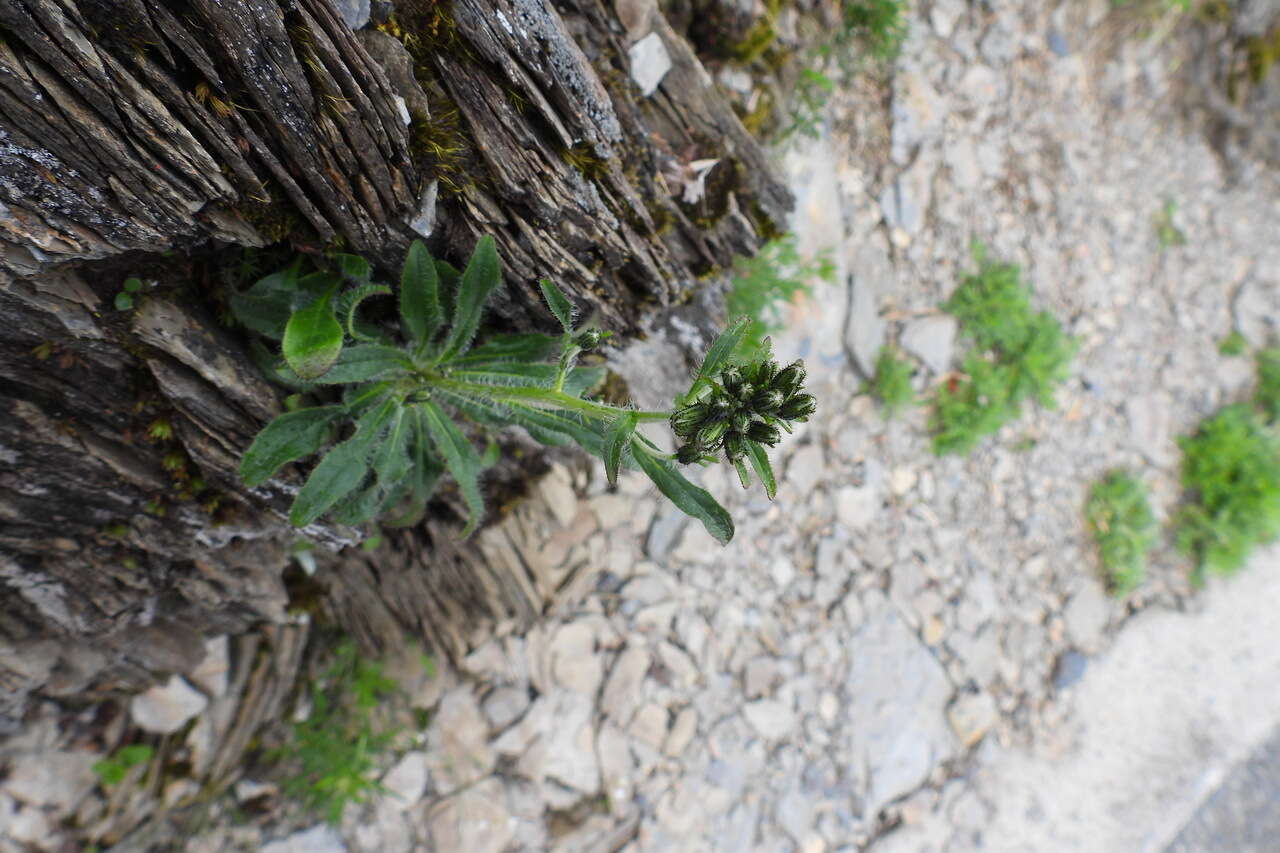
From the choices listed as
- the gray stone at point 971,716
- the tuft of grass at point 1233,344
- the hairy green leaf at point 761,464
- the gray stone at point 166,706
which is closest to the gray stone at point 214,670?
the gray stone at point 166,706

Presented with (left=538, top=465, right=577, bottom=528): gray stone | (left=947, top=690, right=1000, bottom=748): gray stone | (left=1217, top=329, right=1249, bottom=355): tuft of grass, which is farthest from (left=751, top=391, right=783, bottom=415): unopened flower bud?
(left=1217, top=329, right=1249, bottom=355): tuft of grass

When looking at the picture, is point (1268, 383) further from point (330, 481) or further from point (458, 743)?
point (330, 481)

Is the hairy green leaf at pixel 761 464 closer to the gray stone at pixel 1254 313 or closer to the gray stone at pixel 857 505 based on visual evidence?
the gray stone at pixel 857 505

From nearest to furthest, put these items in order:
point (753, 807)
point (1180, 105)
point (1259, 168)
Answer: point (753, 807) < point (1180, 105) < point (1259, 168)

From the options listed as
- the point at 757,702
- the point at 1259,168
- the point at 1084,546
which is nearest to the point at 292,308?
the point at 757,702

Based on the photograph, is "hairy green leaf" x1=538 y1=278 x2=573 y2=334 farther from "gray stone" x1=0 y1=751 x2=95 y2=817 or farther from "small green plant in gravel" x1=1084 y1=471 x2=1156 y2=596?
"small green plant in gravel" x1=1084 y1=471 x2=1156 y2=596

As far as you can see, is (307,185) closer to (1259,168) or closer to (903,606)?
(903,606)
